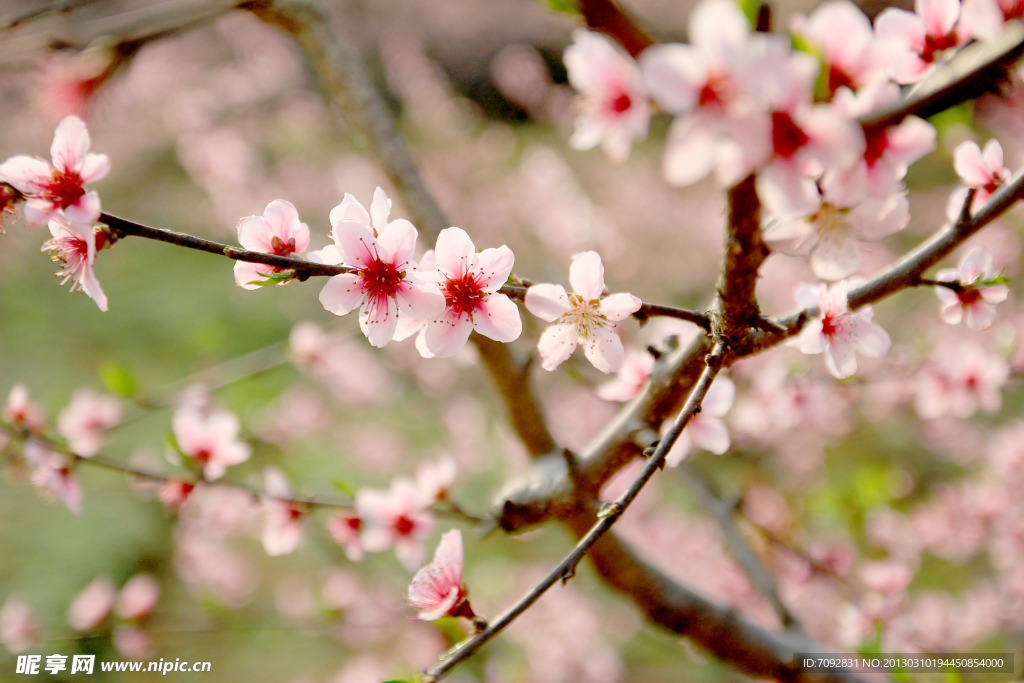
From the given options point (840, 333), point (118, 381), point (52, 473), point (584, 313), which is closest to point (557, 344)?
point (584, 313)

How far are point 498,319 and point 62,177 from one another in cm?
43

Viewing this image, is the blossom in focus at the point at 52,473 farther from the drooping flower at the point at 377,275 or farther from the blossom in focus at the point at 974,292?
the blossom in focus at the point at 974,292

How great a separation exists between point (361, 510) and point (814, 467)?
2405 mm

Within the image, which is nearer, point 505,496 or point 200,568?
point 505,496

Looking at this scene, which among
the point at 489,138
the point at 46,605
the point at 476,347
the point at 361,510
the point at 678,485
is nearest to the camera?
the point at 361,510

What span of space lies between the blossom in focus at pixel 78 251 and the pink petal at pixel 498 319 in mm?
338

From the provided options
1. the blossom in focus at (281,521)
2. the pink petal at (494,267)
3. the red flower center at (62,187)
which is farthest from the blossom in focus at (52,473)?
the pink petal at (494,267)

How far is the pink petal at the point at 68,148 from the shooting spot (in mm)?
494

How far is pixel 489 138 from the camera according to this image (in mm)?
4656

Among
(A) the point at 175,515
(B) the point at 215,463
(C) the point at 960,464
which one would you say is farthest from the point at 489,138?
(B) the point at 215,463

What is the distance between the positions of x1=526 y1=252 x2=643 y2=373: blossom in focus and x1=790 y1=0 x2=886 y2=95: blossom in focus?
0.23m

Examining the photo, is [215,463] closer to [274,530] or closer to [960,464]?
[274,530]

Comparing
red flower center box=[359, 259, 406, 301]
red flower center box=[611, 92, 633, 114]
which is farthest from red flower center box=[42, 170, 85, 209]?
red flower center box=[611, 92, 633, 114]

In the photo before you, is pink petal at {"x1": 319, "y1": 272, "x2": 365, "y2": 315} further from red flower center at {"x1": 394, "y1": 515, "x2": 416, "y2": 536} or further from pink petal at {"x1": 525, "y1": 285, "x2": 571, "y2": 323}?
red flower center at {"x1": 394, "y1": 515, "x2": 416, "y2": 536}
